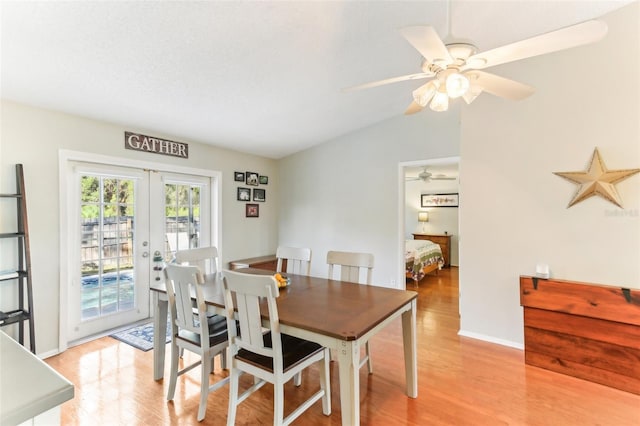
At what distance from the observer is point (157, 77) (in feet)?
8.57

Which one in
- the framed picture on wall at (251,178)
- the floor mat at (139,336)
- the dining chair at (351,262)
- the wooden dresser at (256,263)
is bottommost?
the floor mat at (139,336)

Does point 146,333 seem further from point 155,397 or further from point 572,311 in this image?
point 572,311

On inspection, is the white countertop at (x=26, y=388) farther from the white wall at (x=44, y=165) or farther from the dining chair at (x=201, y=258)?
the white wall at (x=44, y=165)

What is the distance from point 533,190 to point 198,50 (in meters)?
3.19

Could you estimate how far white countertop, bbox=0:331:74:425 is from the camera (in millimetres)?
716

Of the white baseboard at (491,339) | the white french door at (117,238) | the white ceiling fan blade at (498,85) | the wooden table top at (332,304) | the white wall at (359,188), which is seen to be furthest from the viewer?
the white wall at (359,188)

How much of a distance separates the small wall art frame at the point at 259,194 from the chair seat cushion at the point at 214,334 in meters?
2.88

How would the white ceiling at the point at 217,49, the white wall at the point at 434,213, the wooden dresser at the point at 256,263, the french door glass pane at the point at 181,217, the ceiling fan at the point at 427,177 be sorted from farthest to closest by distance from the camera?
the white wall at the point at 434,213 → the ceiling fan at the point at 427,177 → the wooden dresser at the point at 256,263 → the french door glass pane at the point at 181,217 → the white ceiling at the point at 217,49

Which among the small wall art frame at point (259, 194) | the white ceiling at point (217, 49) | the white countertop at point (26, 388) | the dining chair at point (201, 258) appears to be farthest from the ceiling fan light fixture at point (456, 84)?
the small wall art frame at point (259, 194)

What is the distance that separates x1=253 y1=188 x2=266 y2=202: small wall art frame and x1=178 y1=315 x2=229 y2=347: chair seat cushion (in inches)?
113

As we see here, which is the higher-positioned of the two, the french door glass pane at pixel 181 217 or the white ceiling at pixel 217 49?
the white ceiling at pixel 217 49

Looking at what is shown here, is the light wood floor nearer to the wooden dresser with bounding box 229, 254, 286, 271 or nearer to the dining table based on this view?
the dining table

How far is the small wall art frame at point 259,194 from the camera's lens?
516 centimetres

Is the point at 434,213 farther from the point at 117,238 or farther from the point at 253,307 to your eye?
the point at 253,307
